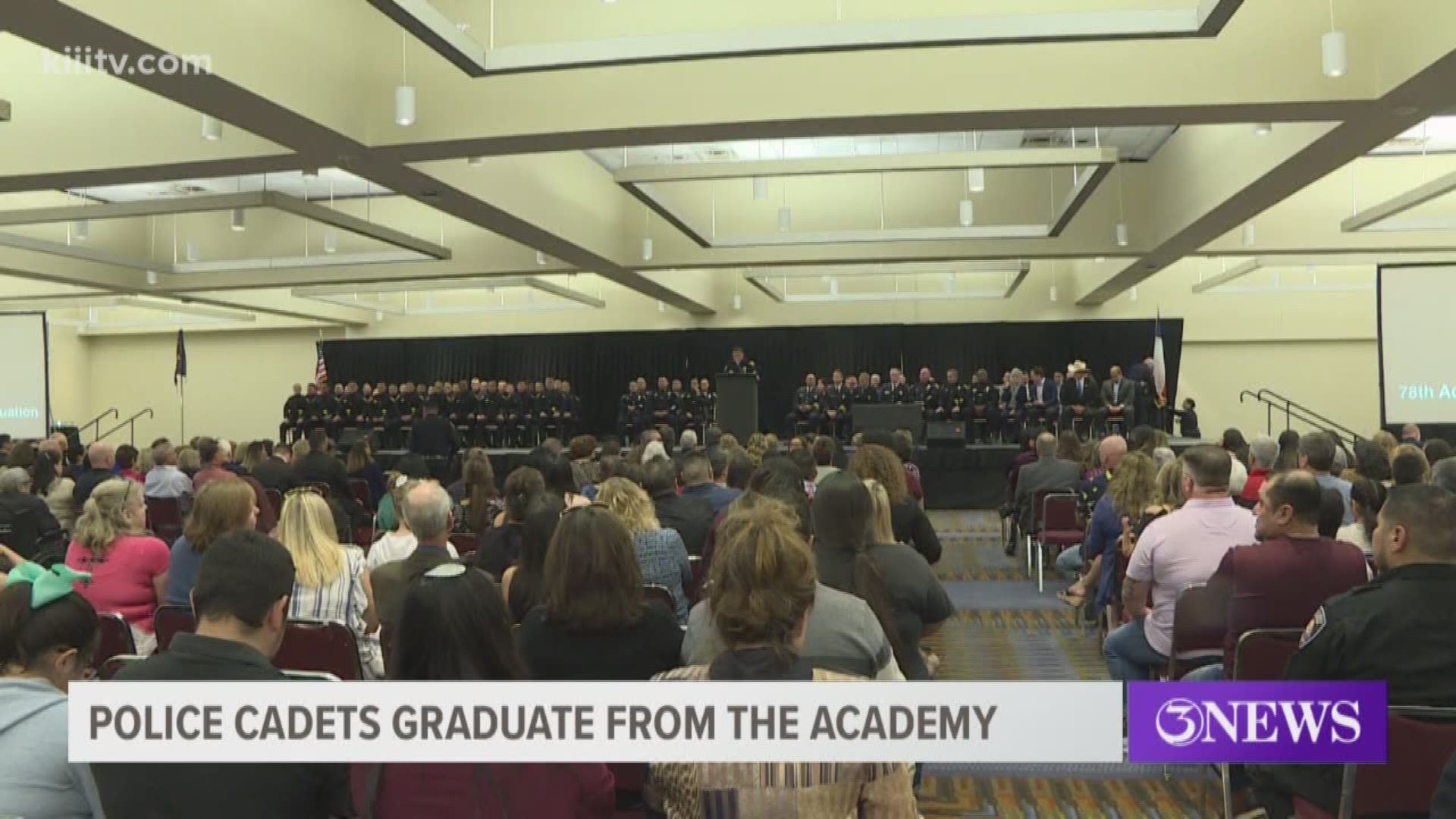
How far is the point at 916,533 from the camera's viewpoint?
485 cm

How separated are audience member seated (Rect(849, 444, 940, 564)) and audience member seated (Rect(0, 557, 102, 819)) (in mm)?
3303

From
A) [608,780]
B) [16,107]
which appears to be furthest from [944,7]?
[16,107]

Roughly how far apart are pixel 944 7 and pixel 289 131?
13.8ft

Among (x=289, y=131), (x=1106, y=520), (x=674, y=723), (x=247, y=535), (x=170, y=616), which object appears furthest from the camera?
(x=289, y=131)

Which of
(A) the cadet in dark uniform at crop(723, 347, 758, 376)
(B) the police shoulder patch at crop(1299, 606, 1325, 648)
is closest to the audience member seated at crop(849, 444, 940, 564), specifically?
(B) the police shoulder patch at crop(1299, 606, 1325, 648)

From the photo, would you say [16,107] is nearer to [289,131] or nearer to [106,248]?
[289,131]

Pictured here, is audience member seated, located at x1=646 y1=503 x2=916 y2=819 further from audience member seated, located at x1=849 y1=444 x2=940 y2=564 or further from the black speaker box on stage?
the black speaker box on stage

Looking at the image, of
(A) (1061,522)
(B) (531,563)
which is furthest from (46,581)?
(A) (1061,522)

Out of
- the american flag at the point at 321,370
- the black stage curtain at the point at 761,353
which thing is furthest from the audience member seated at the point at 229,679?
the black stage curtain at the point at 761,353

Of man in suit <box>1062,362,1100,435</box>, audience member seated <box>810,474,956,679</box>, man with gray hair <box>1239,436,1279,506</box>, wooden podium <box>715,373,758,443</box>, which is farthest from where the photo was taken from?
wooden podium <box>715,373,758,443</box>

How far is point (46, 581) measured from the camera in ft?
6.24

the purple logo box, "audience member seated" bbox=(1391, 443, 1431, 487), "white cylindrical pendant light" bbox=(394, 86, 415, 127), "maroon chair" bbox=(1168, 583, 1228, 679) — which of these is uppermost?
"white cylindrical pendant light" bbox=(394, 86, 415, 127)

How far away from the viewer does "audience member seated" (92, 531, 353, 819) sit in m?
1.69

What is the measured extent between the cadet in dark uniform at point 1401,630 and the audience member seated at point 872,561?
105cm
